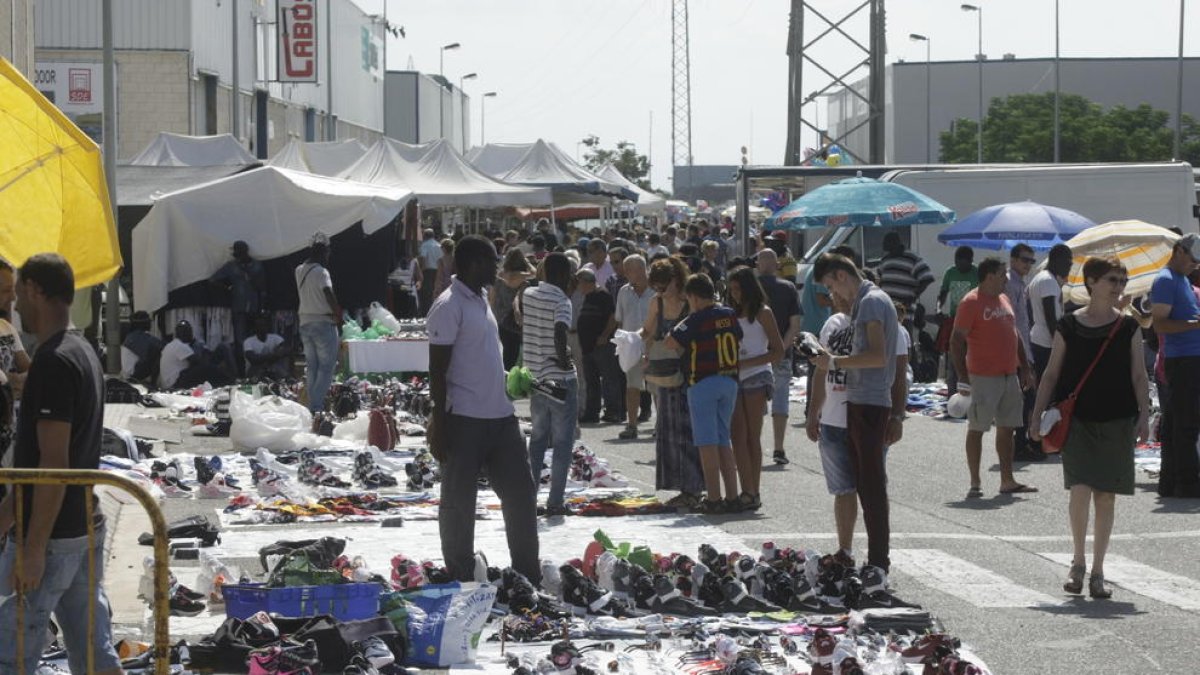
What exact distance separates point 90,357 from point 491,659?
2802mm

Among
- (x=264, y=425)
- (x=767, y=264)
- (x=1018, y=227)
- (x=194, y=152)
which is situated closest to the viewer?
(x=264, y=425)

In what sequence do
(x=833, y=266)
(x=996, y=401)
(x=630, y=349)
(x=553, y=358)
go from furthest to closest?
(x=630, y=349) < (x=996, y=401) < (x=553, y=358) < (x=833, y=266)

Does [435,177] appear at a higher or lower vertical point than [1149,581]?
higher

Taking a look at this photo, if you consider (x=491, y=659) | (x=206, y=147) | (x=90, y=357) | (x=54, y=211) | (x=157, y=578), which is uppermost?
(x=206, y=147)

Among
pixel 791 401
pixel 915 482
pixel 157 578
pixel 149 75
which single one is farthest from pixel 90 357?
pixel 149 75

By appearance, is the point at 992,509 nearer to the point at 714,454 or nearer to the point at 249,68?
the point at 714,454

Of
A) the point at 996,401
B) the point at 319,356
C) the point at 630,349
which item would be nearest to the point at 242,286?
the point at 319,356

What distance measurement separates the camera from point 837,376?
1016 centimetres

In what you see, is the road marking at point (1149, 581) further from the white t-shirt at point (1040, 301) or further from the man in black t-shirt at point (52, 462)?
the man in black t-shirt at point (52, 462)

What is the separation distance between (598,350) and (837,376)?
9530 millimetres

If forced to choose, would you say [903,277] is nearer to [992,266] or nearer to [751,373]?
[992,266]

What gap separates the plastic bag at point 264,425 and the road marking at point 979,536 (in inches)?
238

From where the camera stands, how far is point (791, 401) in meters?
22.3

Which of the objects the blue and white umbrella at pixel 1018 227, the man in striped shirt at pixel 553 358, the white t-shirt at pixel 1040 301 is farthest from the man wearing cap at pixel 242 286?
the man in striped shirt at pixel 553 358
